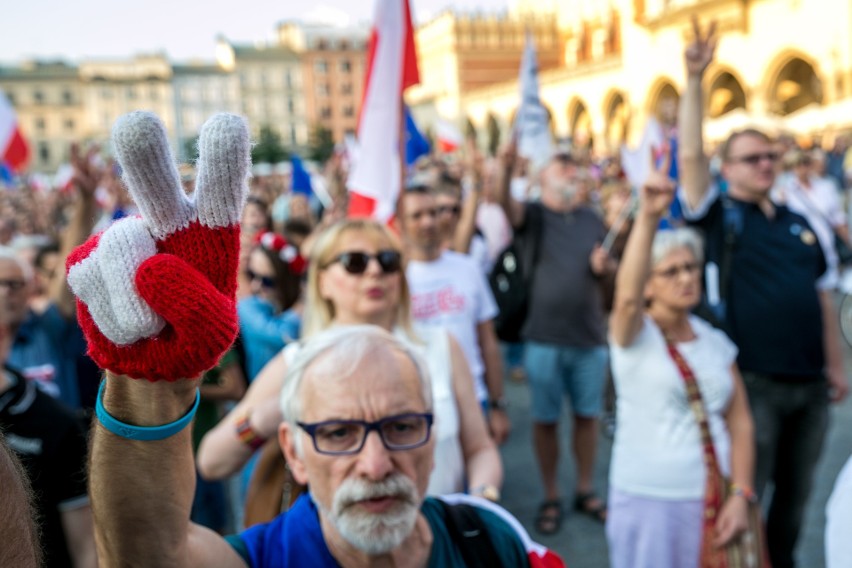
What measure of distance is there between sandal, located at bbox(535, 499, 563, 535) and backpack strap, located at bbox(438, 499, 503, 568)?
2630 millimetres

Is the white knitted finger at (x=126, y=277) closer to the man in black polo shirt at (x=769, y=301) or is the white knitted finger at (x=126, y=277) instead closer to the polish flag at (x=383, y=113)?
the man in black polo shirt at (x=769, y=301)

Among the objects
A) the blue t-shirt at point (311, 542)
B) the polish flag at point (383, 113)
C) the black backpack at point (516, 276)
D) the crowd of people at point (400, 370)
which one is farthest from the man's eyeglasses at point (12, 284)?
the black backpack at point (516, 276)

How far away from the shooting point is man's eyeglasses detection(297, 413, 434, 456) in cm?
158

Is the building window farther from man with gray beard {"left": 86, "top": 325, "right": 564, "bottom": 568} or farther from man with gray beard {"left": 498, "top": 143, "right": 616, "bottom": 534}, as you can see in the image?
man with gray beard {"left": 86, "top": 325, "right": 564, "bottom": 568}

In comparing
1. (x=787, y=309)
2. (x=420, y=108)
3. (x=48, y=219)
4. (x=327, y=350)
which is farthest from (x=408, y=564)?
(x=420, y=108)

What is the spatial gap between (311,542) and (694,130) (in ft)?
8.29

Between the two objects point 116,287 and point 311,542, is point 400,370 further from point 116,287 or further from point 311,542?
point 116,287

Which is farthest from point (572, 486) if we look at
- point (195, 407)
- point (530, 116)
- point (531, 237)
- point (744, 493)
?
point (530, 116)

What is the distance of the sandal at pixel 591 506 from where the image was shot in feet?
14.1

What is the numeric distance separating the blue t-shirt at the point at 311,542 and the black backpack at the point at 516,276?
3.00 meters

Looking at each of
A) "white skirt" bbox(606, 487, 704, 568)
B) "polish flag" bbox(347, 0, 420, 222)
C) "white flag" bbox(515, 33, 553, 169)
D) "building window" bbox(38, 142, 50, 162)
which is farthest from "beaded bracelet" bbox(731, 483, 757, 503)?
A: "building window" bbox(38, 142, 50, 162)

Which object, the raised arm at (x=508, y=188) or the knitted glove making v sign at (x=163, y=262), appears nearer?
the knitted glove making v sign at (x=163, y=262)

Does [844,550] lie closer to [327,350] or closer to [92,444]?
[327,350]

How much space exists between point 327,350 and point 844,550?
1.18 meters
